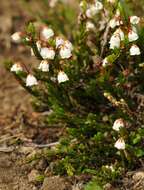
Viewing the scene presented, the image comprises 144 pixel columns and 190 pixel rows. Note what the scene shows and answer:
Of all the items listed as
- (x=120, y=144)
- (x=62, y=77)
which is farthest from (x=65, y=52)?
(x=120, y=144)

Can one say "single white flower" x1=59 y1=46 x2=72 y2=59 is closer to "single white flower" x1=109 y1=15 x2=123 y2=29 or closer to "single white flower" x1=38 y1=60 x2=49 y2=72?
"single white flower" x1=38 y1=60 x2=49 y2=72

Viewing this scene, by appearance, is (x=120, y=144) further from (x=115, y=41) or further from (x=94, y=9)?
(x=94, y=9)

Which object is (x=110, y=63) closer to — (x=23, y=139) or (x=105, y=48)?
(x=105, y=48)

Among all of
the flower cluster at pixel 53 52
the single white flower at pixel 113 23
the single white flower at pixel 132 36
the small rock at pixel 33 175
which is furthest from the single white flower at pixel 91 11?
the small rock at pixel 33 175

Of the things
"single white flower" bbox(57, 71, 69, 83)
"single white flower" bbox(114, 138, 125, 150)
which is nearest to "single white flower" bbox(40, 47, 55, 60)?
"single white flower" bbox(57, 71, 69, 83)

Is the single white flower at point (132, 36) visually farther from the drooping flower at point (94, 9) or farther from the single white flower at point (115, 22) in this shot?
the drooping flower at point (94, 9)

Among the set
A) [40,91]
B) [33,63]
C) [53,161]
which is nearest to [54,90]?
[40,91]

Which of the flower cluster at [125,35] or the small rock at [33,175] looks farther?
the small rock at [33,175]

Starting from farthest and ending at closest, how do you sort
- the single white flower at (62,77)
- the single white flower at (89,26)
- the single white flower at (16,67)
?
the single white flower at (89,26) → the single white flower at (16,67) → the single white flower at (62,77)
